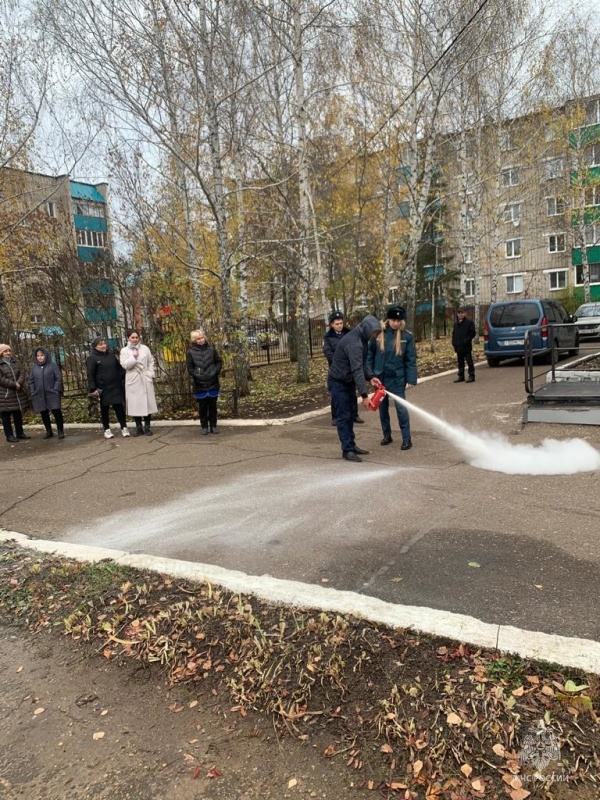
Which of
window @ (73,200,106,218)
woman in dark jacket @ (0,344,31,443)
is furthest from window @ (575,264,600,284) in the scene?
woman in dark jacket @ (0,344,31,443)

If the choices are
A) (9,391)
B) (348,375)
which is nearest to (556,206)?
(348,375)

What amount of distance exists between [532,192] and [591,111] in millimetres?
4826

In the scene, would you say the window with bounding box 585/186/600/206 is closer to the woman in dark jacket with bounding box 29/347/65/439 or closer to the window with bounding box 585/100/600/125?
the window with bounding box 585/100/600/125

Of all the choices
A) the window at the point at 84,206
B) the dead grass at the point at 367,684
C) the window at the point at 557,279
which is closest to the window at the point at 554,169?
the window at the point at 557,279

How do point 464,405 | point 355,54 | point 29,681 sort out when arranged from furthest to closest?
point 355,54, point 464,405, point 29,681

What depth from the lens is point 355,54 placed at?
16.2 metres

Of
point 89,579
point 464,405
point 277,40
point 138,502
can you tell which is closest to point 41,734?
point 89,579

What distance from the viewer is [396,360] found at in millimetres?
7402

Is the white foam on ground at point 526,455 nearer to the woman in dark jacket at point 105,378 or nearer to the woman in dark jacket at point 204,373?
the woman in dark jacket at point 204,373

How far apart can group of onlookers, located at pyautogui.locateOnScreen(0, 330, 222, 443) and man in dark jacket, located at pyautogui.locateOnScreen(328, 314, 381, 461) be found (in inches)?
117

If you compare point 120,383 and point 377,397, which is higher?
Result: point 120,383

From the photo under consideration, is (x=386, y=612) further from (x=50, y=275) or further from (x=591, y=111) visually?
(x=591, y=111)

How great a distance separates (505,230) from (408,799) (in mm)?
44339

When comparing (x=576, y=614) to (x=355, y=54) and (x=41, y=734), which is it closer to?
(x=41, y=734)
